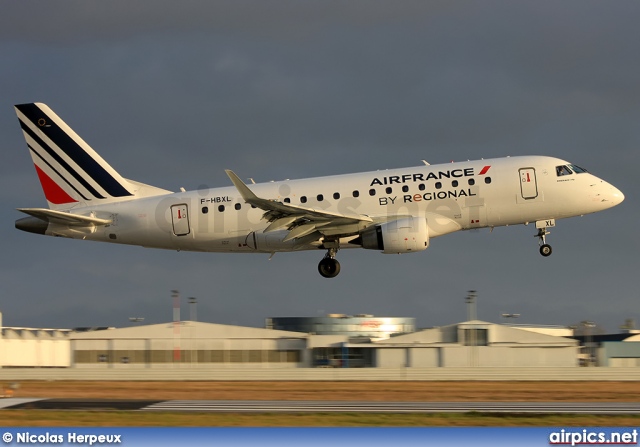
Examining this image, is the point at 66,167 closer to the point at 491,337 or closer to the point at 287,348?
the point at 287,348

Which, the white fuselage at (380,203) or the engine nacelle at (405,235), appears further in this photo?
the white fuselage at (380,203)

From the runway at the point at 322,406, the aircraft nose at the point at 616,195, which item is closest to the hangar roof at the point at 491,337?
the aircraft nose at the point at 616,195

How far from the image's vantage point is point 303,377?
5866 centimetres

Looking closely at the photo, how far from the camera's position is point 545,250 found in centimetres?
5206

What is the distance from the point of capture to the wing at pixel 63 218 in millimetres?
51312

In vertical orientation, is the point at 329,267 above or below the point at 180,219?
below

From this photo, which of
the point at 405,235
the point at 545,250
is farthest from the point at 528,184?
the point at 405,235

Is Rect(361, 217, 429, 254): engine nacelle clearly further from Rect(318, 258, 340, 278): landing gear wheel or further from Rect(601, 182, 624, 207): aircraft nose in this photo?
Rect(601, 182, 624, 207): aircraft nose

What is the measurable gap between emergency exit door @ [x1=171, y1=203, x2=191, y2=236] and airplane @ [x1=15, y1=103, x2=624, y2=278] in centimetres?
5

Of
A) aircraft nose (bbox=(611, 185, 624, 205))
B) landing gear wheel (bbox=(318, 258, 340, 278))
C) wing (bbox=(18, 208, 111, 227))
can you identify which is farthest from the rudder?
aircraft nose (bbox=(611, 185, 624, 205))

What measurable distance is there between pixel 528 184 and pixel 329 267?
11625 millimetres

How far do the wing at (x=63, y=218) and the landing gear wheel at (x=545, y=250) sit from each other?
23.8m

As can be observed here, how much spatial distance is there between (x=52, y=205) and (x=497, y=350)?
111 ft

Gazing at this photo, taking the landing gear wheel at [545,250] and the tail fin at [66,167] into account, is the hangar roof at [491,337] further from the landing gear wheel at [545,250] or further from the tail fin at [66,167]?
the tail fin at [66,167]
